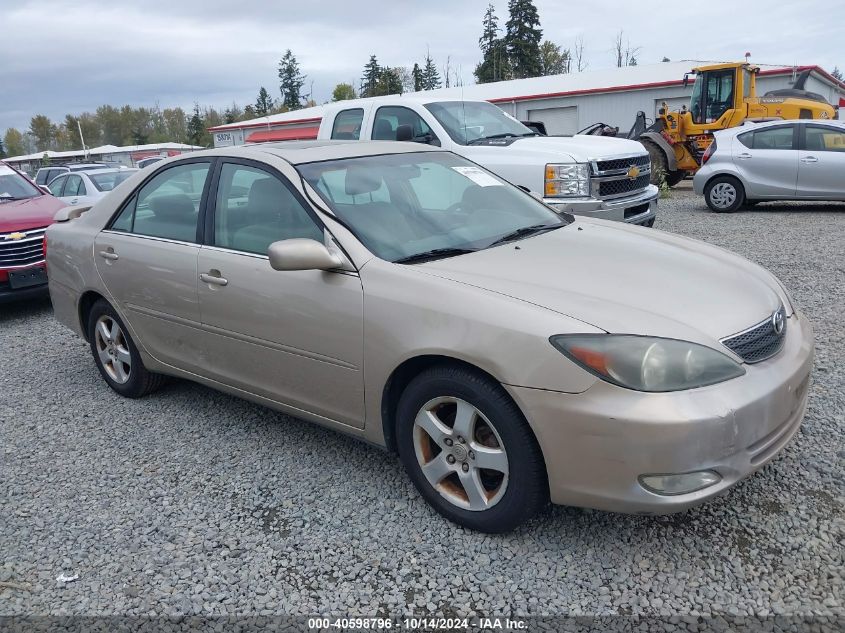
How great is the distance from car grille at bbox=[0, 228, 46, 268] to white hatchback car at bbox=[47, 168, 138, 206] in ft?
21.4

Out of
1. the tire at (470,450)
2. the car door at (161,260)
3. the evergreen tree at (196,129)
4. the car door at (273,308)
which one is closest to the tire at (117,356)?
the car door at (161,260)

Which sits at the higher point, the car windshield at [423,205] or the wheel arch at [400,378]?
the car windshield at [423,205]

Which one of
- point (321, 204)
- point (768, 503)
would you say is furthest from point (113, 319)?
point (768, 503)

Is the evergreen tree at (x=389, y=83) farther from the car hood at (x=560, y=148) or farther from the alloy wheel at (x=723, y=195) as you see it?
the car hood at (x=560, y=148)

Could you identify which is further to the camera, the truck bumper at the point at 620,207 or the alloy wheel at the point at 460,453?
the truck bumper at the point at 620,207

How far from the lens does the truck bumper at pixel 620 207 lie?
272 inches

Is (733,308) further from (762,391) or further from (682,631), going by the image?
(682,631)

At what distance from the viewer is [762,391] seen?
8.09ft

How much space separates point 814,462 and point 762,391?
3.44 feet

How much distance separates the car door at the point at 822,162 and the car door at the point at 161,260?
10.4 meters

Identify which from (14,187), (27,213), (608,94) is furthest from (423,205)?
(608,94)

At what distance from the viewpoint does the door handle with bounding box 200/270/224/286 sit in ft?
11.6

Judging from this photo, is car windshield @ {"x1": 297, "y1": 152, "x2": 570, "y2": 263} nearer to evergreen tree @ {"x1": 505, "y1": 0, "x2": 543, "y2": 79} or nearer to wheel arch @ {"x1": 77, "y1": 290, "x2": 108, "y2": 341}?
wheel arch @ {"x1": 77, "y1": 290, "x2": 108, "y2": 341}

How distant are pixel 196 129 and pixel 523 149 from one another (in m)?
85.0
